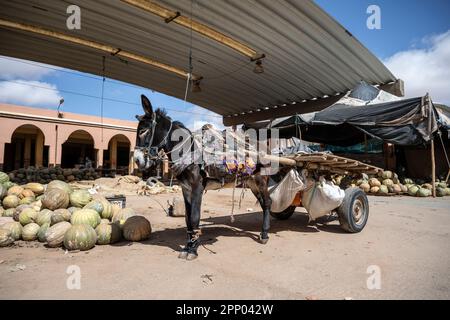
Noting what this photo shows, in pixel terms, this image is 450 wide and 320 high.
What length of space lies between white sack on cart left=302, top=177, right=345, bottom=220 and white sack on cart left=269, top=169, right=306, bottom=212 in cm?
37

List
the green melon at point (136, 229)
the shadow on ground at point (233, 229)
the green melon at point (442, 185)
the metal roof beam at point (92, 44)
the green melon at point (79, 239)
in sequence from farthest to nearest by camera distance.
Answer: the green melon at point (442, 185), the metal roof beam at point (92, 44), the shadow on ground at point (233, 229), the green melon at point (136, 229), the green melon at point (79, 239)

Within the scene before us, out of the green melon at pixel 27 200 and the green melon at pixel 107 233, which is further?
the green melon at pixel 27 200

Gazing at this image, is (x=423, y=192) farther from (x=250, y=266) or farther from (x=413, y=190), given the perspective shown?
(x=250, y=266)

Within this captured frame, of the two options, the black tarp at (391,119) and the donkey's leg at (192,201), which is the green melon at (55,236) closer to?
the donkey's leg at (192,201)

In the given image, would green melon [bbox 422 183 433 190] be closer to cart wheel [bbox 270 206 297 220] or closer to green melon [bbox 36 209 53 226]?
cart wheel [bbox 270 206 297 220]

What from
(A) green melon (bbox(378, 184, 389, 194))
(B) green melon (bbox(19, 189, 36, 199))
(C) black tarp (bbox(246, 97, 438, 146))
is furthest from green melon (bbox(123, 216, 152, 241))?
(A) green melon (bbox(378, 184, 389, 194))

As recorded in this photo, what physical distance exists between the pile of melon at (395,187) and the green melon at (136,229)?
355 inches

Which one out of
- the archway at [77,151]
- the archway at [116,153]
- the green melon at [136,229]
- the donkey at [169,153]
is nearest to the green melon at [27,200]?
the green melon at [136,229]

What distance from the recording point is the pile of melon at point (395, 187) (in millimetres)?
10141

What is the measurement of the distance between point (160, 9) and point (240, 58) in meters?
3.79

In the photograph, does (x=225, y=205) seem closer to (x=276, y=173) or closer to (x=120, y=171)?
(x=276, y=173)
